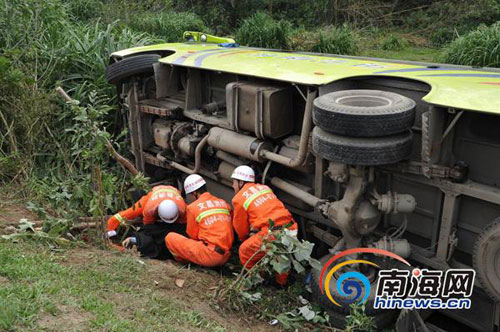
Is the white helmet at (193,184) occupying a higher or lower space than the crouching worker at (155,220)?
higher

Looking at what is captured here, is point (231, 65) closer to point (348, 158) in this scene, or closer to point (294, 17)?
point (348, 158)

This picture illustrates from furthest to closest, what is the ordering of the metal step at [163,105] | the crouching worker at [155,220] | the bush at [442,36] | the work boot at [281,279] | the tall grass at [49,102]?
the bush at [442,36]
the metal step at [163,105]
the tall grass at [49,102]
the crouching worker at [155,220]
the work boot at [281,279]

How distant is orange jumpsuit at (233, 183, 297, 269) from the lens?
4.47m

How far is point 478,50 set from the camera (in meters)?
9.11

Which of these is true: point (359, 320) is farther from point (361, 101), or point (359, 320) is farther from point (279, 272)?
point (361, 101)

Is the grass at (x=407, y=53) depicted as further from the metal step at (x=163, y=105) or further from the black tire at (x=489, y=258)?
the black tire at (x=489, y=258)

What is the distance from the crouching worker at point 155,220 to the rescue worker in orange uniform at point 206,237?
0.28 m

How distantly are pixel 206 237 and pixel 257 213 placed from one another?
0.57 m

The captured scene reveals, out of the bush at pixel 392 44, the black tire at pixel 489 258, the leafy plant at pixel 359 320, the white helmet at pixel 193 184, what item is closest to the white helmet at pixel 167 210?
the white helmet at pixel 193 184

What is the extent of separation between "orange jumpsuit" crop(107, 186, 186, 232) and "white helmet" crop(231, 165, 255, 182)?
801 millimetres

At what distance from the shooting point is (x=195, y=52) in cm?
620

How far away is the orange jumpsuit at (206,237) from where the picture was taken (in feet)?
15.4

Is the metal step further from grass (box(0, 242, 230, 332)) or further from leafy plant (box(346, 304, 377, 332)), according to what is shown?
leafy plant (box(346, 304, 377, 332))

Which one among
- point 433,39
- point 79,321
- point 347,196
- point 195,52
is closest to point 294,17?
point 433,39
